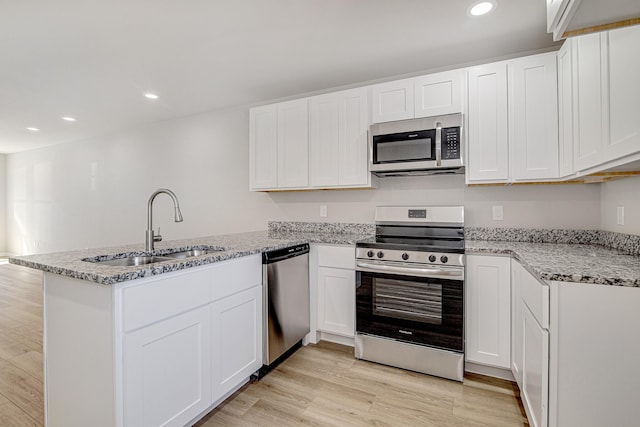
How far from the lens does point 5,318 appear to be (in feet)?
10.9

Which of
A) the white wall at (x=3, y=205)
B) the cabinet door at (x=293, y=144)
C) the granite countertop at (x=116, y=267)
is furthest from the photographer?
the white wall at (x=3, y=205)

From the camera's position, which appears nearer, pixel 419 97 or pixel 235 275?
pixel 235 275

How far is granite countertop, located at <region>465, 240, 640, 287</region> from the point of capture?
1.28 metres

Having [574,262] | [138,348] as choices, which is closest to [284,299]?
[138,348]

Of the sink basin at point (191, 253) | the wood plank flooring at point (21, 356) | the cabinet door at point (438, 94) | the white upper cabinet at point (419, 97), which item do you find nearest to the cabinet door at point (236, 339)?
the sink basin at point (191, 253)

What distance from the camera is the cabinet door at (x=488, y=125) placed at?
2.30 metres

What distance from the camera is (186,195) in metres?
4.38

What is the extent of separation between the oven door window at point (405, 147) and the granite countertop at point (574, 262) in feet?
2.58

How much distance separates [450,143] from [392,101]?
2.01 feet

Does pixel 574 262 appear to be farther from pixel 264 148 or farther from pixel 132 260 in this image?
pixel 264 148

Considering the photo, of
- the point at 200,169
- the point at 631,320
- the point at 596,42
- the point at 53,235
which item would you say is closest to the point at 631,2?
the point at 596,42

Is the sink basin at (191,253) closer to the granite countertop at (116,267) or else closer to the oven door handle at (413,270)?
the granite countertop at (116,267)

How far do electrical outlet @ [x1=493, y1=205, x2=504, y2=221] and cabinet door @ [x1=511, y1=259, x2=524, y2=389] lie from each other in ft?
2.06

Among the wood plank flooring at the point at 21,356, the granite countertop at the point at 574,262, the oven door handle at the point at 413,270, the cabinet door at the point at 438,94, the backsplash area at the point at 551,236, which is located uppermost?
the cabinet door at the point at 438,94
